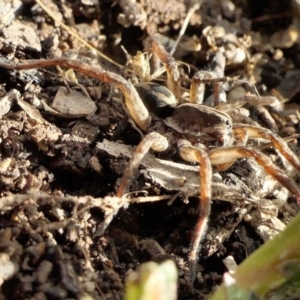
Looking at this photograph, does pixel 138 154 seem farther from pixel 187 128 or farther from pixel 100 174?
pixel 187 128

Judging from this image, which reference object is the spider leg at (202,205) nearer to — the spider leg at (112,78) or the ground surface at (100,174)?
the ground surface at (100,174)

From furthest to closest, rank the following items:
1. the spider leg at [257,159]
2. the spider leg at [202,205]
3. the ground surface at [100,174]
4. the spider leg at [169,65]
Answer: the spider leg at [169,65]
the spider leg at [257,159]
the spider leg at [202,205]
the ground surface at [100,174]

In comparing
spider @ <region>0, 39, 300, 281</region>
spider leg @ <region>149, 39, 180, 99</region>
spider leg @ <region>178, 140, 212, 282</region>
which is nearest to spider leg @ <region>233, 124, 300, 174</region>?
spider @ <region>0, 39, 300, 281</region>

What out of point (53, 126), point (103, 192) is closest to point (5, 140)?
point (53, 126)

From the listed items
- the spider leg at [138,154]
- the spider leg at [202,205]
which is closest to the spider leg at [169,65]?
the spider leg at [138,154]

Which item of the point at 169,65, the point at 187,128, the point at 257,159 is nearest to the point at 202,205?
the point at 257,159

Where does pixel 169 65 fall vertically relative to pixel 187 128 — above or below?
above

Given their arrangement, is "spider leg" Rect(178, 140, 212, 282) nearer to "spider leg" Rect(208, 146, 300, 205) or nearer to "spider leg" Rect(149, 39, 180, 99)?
"spider leg" Rect(208, 146, 300, 205)
